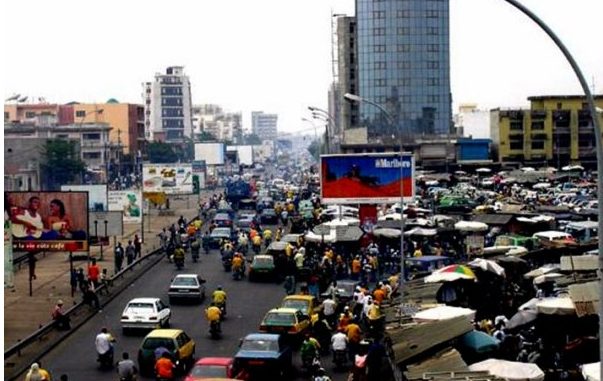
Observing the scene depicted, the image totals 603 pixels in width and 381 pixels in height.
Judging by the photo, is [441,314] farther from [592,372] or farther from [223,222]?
[223,222]

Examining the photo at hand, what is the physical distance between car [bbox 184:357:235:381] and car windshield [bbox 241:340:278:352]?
1.79 m

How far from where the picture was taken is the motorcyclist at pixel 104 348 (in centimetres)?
2170

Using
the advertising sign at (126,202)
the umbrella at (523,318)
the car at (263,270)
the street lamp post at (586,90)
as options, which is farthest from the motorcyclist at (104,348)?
the advertising sign at (126,202)

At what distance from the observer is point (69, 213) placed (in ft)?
106

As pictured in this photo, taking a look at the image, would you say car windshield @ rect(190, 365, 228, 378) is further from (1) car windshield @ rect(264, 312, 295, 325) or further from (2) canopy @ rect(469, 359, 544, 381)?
(1) car windshield @ rect(264, 312, 295, 325)

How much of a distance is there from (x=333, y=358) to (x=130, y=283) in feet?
51.7

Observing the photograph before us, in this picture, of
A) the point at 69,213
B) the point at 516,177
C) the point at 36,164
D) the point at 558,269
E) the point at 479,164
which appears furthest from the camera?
the point at 479,164

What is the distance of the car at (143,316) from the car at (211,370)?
7369 mm

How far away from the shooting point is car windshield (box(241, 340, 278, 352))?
20.5m

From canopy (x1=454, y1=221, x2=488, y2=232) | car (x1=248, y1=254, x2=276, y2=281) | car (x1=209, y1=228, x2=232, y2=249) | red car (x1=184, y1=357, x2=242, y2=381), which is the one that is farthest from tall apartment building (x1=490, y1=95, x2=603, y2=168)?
red car (x1=184, y1=357, x2=242, y2=381)

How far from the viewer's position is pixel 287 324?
23.8 metres

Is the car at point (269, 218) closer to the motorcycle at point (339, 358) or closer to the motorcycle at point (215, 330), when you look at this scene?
the motorcycle at point (215, 330)

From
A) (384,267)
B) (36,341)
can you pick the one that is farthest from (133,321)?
(384,267)

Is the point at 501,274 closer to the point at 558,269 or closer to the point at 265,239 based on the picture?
the point at 558,269
